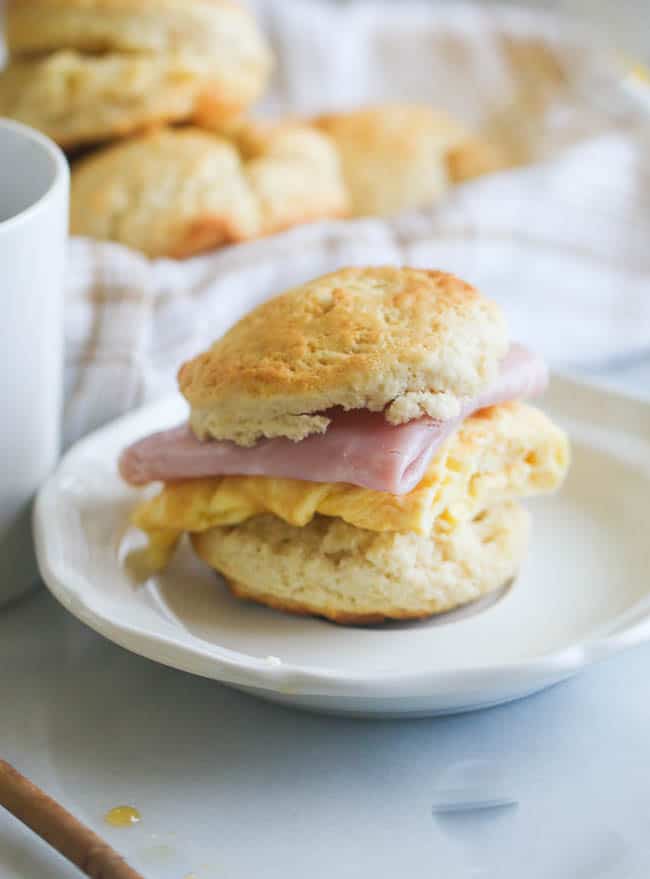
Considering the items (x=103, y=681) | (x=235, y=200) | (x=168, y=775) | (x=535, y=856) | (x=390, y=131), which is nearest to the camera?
(x=535, y=856)

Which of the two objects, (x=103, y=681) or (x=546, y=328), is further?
(x=546, y=328)

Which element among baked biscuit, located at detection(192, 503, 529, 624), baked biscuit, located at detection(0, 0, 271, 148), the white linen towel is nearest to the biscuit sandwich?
baked biscuit, located at detection(192, 503, 529, 624)

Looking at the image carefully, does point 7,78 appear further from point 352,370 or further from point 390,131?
point 352,370

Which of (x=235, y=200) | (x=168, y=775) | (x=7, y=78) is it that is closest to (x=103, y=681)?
(x=168, y=775)

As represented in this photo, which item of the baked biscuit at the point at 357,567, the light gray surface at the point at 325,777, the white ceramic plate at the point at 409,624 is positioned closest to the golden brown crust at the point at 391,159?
the white ceramic plate at the point at 409,624

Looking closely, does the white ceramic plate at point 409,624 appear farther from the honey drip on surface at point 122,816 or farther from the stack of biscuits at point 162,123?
the stack of biscuits at point 162,123
